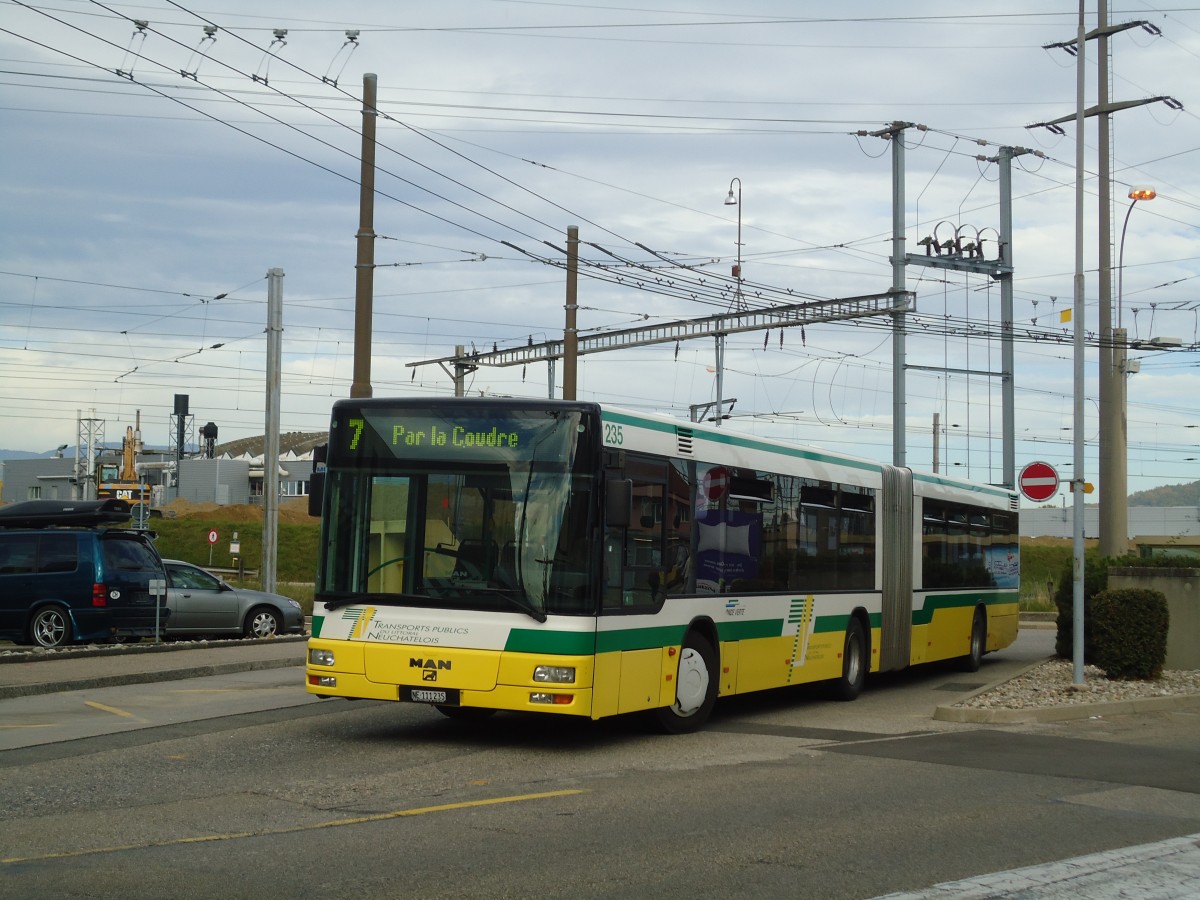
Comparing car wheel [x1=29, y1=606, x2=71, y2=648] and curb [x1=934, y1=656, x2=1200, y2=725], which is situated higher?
car wheel [x1=29, y1=606, x2=71, y2=648]

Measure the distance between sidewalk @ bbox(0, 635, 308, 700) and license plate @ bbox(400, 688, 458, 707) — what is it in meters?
5.96

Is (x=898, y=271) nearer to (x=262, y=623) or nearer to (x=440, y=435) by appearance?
(x=262, y=623)

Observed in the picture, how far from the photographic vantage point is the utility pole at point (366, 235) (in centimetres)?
2052

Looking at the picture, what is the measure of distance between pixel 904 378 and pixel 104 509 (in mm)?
22022

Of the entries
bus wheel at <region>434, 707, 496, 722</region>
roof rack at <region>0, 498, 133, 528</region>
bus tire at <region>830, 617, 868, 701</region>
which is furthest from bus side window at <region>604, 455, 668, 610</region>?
roof rack at <region>0, 498, 133, 528</region>

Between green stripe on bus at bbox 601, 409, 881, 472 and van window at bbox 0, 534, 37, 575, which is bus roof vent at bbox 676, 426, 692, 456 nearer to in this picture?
green stripe on bus at bbox 601, 409, 881, 472

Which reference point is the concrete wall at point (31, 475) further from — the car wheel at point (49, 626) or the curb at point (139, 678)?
the curb at point (139, 678)

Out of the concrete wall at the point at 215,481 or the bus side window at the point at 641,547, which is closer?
the bus side window at the point at 641,547

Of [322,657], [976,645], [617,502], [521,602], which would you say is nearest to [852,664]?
[976,645]

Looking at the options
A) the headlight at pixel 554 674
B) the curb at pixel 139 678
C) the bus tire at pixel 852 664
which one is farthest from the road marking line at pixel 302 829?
the curb at pixel 139 678

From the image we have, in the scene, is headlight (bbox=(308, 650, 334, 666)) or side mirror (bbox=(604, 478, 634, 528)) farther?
headlight (bbox=(308, 650, 334, 666))

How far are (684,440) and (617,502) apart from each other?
1.95 meters

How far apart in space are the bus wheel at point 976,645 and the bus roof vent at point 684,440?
1042cm

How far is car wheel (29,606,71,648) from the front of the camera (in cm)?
2014
